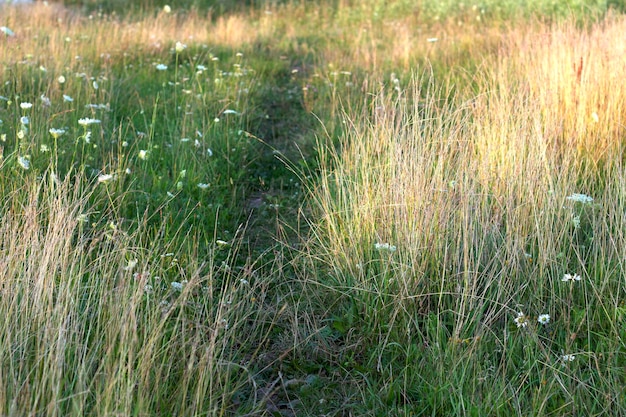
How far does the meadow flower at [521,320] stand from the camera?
296 centimetres

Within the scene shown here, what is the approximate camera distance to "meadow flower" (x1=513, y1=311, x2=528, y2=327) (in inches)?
117

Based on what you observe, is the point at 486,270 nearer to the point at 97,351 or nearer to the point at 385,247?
the point at 385,247

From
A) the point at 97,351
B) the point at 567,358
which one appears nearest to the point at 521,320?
the point at 567,358

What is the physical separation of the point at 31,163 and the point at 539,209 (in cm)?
298

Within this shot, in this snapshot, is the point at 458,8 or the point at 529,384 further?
the point at 458,8

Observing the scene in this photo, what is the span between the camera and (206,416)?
249cm

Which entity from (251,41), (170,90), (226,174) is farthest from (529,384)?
(251,41)

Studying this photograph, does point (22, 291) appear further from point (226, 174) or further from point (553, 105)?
point (553, 105)

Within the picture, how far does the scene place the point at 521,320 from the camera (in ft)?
9.89

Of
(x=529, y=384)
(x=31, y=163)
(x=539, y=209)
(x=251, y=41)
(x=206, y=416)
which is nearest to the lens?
(x=206, y=416)

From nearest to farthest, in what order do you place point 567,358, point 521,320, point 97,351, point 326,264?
point 97,351 → point 567,358 → point 521,320 → point 326,264

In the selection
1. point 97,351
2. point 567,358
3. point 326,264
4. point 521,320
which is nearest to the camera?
point 97,351

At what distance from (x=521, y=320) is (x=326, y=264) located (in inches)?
43.4

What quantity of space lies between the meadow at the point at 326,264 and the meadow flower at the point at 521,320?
1 centimetres
